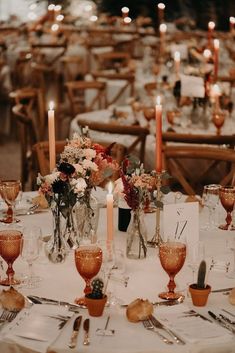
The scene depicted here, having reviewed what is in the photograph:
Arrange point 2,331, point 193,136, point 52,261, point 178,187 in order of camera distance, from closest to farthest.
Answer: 1. point 2,331
2. point 52,261
3. point 193,136
4. point 178,187

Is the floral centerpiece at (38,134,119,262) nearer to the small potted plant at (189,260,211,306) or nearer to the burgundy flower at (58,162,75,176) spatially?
the burgundy flower at (58,162,75,176)

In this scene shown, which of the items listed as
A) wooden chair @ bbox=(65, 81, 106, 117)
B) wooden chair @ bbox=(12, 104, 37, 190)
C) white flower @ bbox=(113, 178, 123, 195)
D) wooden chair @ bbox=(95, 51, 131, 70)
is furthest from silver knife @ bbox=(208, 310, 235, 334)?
wooden chair @ bbox=(95, 51, 131, 70)

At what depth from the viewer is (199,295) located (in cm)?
204

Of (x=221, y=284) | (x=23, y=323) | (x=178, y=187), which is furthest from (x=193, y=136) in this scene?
(x=23, y=323)

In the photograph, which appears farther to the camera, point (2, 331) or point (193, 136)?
point (193, 136)

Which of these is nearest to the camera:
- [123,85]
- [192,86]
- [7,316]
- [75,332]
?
[75,332]

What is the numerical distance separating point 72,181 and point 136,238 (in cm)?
27

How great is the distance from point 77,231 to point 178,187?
2.75 m

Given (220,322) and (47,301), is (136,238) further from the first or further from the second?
(220,322)

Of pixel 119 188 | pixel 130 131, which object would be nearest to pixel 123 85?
pixel 130 131

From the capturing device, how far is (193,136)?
13.4 ft

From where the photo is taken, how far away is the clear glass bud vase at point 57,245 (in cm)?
240

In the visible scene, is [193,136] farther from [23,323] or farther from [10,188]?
[23,323]

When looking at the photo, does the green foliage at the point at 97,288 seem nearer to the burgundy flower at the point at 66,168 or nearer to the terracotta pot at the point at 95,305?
the terracotta pot at the point at 95,305
